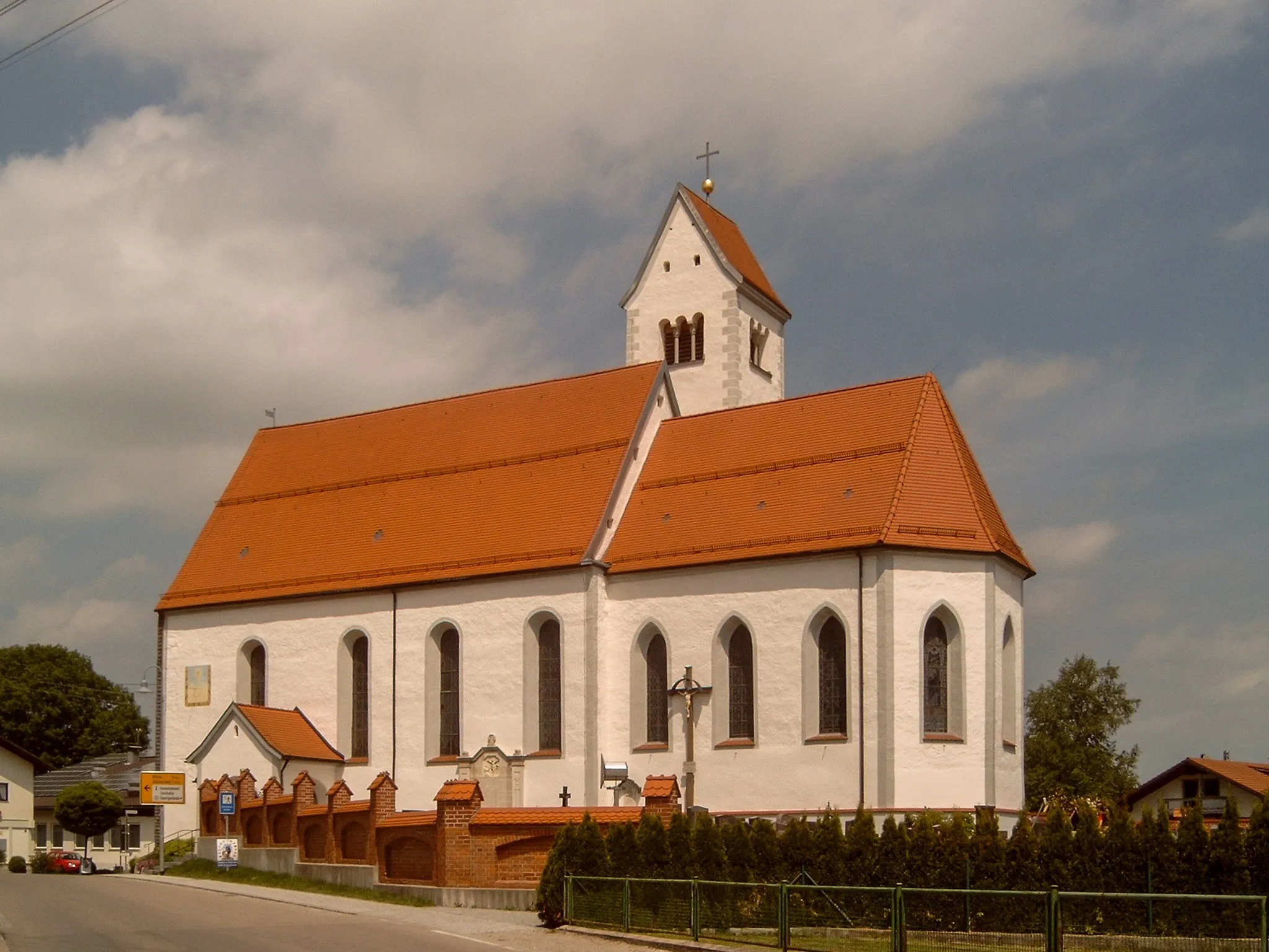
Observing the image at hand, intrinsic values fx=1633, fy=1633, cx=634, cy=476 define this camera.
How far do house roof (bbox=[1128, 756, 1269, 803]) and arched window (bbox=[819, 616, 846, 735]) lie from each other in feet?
79.0

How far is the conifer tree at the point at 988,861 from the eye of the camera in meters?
24.5

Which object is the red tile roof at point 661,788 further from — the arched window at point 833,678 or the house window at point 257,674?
the house window at point 257,674

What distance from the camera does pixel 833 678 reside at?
33969mm

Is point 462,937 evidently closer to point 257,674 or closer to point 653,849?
point 653,849

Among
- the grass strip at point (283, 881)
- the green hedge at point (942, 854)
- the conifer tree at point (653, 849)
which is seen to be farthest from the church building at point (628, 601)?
the conifer tree at point (653, 849)

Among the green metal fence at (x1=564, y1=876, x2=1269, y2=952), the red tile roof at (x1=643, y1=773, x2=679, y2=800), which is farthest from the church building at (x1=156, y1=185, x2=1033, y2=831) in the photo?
the green metal fence at (x1=564, y1=876, x2=1269, y2=952)

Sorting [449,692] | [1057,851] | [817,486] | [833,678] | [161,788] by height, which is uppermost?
[817,486]

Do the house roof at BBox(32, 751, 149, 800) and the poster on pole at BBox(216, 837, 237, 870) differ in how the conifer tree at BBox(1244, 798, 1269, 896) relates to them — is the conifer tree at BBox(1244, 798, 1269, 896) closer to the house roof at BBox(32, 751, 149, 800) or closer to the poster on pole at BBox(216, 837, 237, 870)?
the poster on pole at BBox(216, 837, 237, 870)

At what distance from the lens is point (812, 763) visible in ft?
110

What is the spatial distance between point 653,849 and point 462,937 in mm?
4024

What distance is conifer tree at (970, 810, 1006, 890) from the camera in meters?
24.5

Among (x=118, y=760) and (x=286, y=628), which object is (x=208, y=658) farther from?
(x=118, y=760)

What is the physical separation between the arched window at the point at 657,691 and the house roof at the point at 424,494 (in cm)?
259

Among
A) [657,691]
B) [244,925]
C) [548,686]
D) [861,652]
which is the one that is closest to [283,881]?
[548,686]
